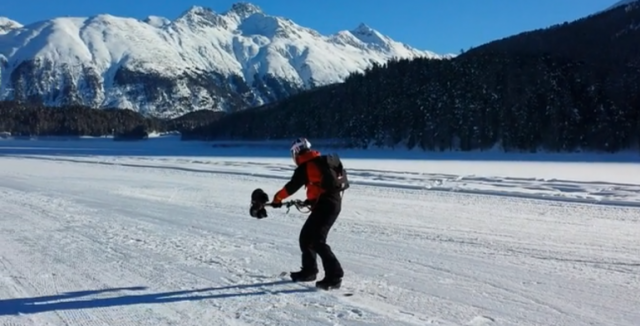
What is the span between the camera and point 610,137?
6303 cm

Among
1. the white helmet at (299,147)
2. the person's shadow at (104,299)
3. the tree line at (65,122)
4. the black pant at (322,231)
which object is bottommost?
the person's shadow at (104,299)

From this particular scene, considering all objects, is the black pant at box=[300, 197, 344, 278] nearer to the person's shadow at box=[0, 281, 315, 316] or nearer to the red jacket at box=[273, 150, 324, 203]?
the red jacket at box=[273, 150, 324, 203]

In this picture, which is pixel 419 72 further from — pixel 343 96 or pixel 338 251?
pixel 338 251

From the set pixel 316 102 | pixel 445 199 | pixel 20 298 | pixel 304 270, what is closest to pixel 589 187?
pixel 445 199

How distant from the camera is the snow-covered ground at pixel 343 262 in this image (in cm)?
648

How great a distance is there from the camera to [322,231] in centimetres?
731

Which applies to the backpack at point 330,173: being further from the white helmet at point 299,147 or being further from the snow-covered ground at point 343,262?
the snow-covered ground at point 343,262

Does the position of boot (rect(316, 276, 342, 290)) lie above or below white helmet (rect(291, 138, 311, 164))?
below

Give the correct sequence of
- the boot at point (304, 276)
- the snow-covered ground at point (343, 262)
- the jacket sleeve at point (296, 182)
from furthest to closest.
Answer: the boot at point (304, 276) → the jacket sleeve at point (296, 182) → the snow-covered ground at point (343, 262)

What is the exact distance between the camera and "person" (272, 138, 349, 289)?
23.0ft

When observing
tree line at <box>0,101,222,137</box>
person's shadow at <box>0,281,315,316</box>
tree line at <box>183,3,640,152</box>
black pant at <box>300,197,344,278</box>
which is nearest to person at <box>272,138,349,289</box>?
black pant at <box>300,197,344,278</box>

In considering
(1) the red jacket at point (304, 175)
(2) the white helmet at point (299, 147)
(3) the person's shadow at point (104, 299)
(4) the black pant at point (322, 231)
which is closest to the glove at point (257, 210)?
(1) the red jacket at point (304, 175)

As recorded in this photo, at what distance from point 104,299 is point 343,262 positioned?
135 inches

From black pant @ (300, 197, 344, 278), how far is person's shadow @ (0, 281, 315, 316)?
1.34ft
